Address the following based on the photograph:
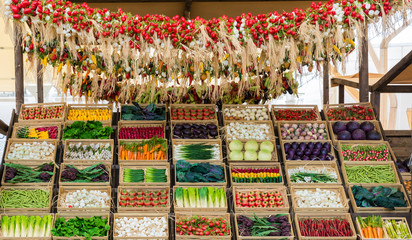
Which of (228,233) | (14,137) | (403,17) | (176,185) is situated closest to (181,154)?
(176,185)

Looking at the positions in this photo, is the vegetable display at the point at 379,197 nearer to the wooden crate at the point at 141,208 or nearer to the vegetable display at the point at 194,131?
the vegetable display at the point at 194,131

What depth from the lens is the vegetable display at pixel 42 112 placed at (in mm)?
6344

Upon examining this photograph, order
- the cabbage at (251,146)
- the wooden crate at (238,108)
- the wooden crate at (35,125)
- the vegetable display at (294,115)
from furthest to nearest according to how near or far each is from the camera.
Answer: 1. the vegetable display at (294,115)
2. the wooden crate at (238,108)
3. the wooden crate at (35,125)
4. the cabbage at (251,146)

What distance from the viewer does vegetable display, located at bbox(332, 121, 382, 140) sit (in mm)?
6219

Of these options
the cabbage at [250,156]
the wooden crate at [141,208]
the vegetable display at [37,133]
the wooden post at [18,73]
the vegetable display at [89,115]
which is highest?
the wooden post at [18,73]

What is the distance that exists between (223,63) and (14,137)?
9.73 feet

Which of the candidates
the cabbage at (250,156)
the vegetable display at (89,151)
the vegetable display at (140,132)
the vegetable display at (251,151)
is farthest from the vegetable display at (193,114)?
the vegetable display at (89,151)

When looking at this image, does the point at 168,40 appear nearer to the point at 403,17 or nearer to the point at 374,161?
the point at 403,17

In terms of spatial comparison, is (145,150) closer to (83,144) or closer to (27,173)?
(83,144)

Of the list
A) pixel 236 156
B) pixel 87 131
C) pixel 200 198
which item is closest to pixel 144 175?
pixel 200 198

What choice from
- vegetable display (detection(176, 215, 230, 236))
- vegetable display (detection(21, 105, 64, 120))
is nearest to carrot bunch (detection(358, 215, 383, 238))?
vegetable display (detection(176, 215, 230, 236))

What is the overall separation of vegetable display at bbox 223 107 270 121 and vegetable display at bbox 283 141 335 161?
63 centimetres

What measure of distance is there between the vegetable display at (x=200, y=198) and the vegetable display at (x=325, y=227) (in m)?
0.93

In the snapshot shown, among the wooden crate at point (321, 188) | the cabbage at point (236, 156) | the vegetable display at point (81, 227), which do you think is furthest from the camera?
the cabbage at point (236, 156)
